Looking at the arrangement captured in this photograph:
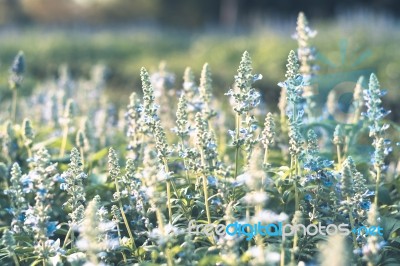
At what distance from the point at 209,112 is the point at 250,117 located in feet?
2.38

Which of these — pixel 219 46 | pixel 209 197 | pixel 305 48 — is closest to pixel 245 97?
pixel 209 197

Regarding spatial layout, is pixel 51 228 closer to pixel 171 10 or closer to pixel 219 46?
pixel 219 46

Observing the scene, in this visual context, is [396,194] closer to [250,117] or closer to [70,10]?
[250,117]

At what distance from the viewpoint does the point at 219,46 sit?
22.1 m

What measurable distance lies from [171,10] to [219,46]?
79.5ft

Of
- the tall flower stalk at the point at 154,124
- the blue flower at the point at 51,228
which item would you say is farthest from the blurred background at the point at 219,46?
the blue flower at the point at 51,228

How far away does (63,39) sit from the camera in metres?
25.8

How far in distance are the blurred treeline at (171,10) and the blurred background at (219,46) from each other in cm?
7

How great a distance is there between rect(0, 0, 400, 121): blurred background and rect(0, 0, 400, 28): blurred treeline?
0.22ft

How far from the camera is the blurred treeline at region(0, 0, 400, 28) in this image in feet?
131

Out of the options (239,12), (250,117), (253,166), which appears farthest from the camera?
(239,12)

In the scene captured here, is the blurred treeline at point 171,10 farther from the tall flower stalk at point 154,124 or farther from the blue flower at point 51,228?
the blue flower at point 51,228

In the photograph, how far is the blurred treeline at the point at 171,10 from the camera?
3988cm

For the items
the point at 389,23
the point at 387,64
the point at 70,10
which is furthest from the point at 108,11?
the point at 387,64
